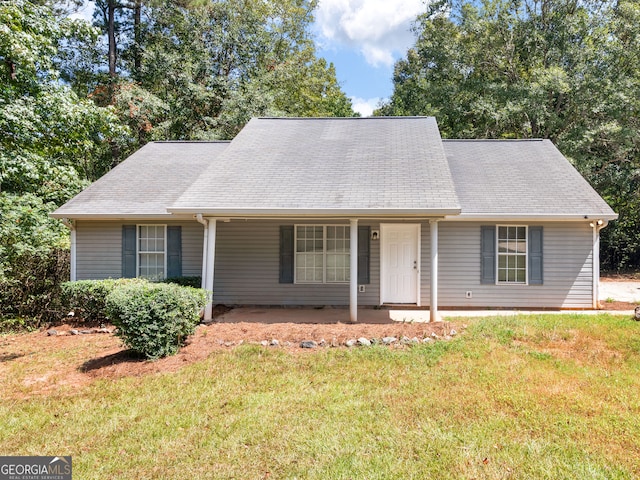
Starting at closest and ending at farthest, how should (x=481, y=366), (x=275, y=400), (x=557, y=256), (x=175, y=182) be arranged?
(x=275, y=400)
(x=481, y=366)
(x=557, y=256)
(x=175, y=182)

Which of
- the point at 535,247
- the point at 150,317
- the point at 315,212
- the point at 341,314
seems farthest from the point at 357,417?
the point at 535,247

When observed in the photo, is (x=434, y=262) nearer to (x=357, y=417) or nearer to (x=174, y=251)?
(x=357, y=417)

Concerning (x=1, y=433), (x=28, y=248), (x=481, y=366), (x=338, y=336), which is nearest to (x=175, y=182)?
(x=28, y=248)

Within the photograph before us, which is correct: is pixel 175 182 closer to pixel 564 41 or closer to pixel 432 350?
pixel 432 350

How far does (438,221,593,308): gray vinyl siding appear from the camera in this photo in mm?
9094

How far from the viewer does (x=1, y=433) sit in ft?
12.5

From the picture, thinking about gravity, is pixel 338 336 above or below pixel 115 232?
below

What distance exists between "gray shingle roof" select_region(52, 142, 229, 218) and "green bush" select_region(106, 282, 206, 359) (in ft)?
12.8

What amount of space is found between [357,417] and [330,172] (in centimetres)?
570

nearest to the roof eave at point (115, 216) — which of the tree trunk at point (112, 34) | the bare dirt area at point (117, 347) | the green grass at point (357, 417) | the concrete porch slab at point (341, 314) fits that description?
the bare dirt area at point (117, 347)

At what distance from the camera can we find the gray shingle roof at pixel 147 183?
943 cm

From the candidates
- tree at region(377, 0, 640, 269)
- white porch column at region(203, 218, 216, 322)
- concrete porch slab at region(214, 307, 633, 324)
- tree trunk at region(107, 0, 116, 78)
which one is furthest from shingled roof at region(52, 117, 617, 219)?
tree trunk at region(107, 0, 116, 78)

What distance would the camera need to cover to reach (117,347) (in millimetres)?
6559

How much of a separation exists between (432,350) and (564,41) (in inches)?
704
